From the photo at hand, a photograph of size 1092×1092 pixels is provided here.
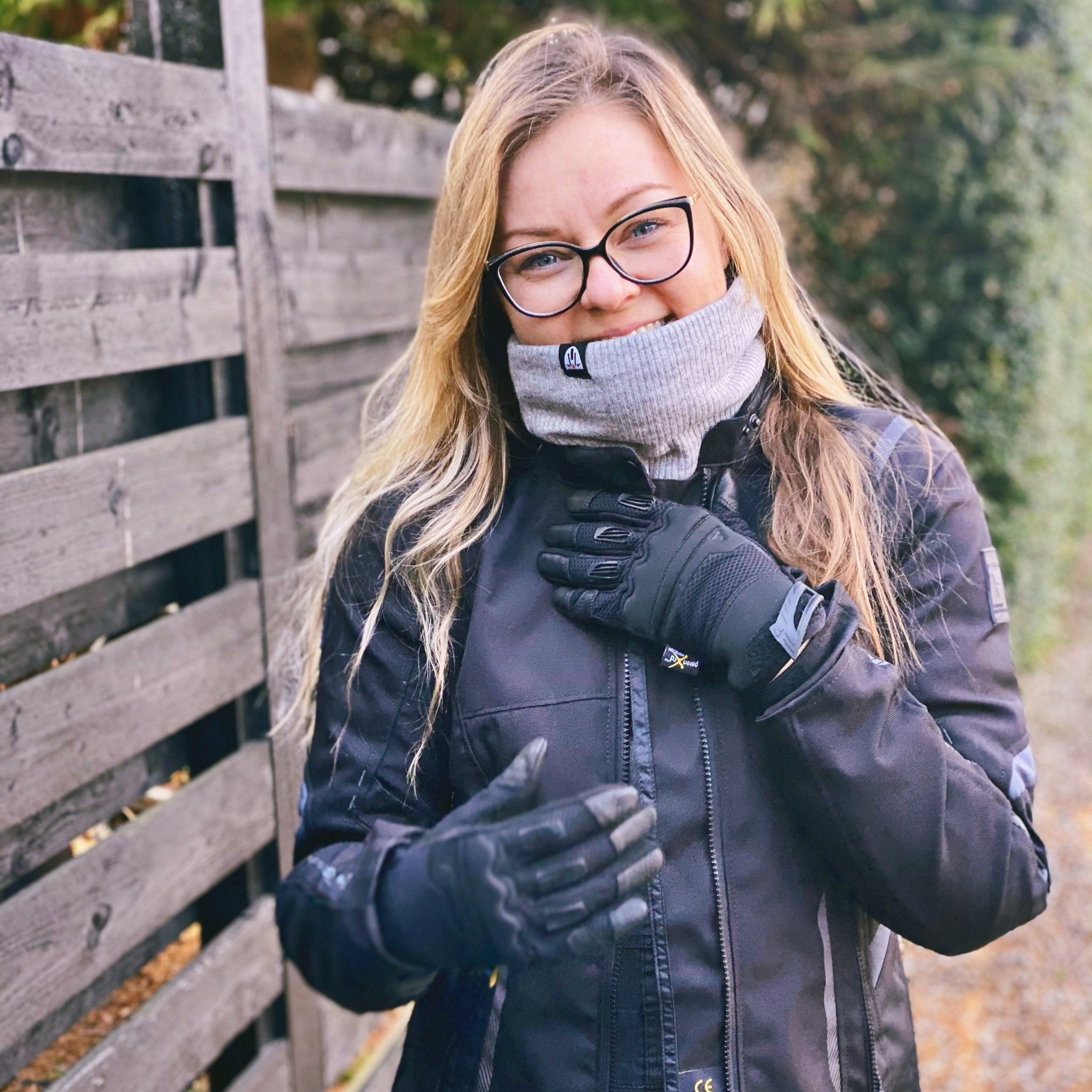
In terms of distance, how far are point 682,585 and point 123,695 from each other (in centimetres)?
115

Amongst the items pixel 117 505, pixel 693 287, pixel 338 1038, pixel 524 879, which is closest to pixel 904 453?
pixel 693 287

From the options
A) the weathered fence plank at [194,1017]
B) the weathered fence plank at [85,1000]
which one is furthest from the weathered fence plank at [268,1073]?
the weathered fence plank at [85,1000]

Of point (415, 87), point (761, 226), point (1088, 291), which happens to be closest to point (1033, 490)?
point (1088, 291)

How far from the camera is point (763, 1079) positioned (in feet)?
4.73

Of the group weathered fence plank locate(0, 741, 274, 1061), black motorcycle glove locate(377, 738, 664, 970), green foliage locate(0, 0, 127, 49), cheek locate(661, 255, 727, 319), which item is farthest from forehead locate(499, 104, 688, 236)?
green foliage locate(0, 0, 127, 49)

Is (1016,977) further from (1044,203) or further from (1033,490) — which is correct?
(1044,203)

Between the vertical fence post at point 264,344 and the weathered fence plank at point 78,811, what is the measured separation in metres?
0.37

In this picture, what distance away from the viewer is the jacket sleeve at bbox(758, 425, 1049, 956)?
1396mm

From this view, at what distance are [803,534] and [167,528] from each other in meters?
1.26

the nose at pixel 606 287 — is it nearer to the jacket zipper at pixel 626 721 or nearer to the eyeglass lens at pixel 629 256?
the eyeglass lens at pixel 629 256

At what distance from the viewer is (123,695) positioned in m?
2.04

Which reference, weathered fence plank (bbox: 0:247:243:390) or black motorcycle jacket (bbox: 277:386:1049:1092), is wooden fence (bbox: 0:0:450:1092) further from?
black motorcycle jacket (bbox: 277:386:1049:1092)

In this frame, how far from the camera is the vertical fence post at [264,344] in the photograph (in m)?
2.36

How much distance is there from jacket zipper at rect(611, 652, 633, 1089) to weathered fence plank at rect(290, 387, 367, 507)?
4.68 feet
